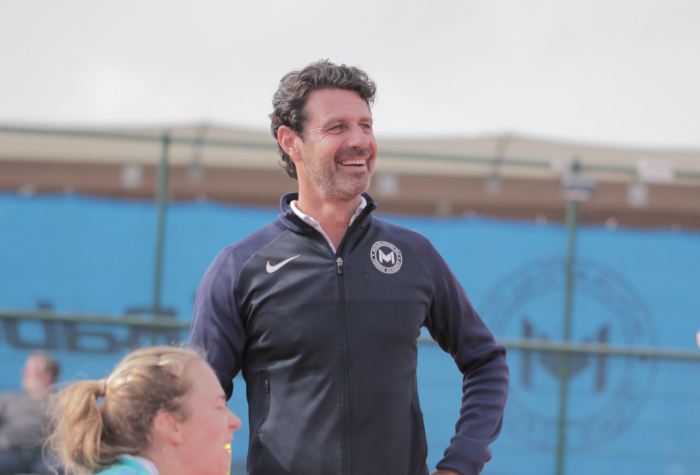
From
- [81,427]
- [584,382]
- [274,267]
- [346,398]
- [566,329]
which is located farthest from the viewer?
[566,329]

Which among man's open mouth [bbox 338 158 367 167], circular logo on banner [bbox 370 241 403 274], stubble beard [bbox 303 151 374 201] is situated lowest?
circular logo on banner [bbox 370 241 403 274]

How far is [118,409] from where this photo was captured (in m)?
1.95

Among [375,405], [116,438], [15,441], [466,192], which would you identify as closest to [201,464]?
[116,438]

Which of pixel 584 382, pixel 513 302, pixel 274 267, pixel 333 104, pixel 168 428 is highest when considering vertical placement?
pixel 333 104

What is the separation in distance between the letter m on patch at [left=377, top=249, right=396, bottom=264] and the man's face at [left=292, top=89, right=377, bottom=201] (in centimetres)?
20

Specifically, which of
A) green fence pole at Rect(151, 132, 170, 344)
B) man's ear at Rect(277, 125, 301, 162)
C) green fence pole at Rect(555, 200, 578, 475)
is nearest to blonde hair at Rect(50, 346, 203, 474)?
man's ear at Rect(277, 125, 301, 162)

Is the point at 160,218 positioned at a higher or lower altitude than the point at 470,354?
higher

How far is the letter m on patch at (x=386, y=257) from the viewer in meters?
2.42

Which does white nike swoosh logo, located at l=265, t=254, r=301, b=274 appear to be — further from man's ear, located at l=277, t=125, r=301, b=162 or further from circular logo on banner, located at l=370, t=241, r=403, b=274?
man's ear, located at l=277, t=125, r=301, b=162

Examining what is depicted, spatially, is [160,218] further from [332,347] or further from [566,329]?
[332,347]

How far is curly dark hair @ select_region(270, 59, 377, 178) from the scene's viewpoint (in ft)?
8.19

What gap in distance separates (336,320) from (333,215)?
0.36 metres

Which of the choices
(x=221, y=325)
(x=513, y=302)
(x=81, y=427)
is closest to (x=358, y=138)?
(x=221, y=325)

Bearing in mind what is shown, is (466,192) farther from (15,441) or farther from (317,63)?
(317,63)
